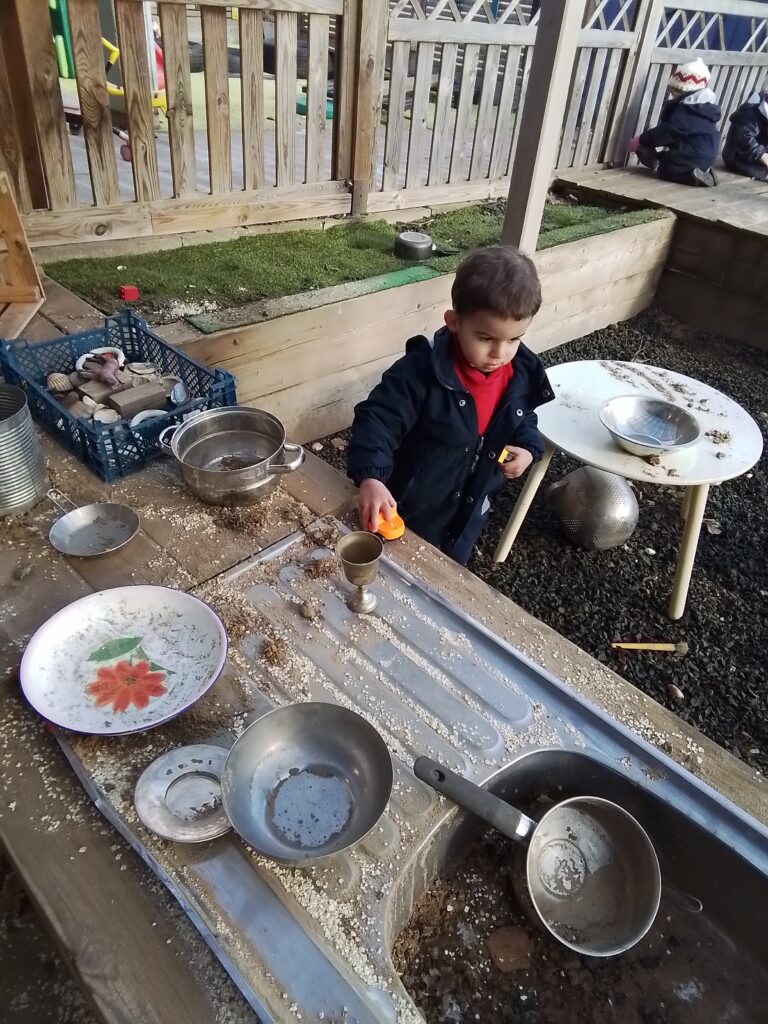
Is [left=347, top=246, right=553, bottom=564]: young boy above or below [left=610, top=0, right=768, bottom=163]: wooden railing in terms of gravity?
below

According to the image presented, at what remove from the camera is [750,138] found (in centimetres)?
638

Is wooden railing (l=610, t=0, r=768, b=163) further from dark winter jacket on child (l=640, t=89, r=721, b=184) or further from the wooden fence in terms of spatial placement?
dark winter jacket on child (l=640, t=89, r=721, b=184)

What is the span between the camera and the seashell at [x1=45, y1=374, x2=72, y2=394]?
2076 millimetres

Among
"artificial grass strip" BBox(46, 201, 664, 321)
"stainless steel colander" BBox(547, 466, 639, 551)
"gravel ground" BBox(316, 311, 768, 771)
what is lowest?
"gravel ground" BBox(316, 311, 768, 771)

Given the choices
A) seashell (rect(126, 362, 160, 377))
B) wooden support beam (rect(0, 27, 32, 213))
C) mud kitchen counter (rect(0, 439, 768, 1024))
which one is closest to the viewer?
mud kitchen counter (rect(0, 439, 768, 1024))

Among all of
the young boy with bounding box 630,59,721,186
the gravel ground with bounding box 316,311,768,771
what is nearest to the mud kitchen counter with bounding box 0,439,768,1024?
the gravel ground with bounding box 316,311,768,771

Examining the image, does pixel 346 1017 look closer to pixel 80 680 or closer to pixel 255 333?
pixel 80 680

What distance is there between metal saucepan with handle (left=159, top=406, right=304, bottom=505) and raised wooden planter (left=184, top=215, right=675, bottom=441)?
1051mm

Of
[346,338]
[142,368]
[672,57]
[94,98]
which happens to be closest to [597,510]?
[346,338]

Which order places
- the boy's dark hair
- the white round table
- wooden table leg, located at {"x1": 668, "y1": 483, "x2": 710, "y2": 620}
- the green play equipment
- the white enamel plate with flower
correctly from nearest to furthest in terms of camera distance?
the white enamel plate with flower < the boy's dark hair < the white round table < wooden table leg, located at {"x1": 668, "y1": 483, "x2": 710, "y2": 620} < the green play equipment

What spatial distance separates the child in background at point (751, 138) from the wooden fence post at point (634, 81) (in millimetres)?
1060

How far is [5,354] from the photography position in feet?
6.67

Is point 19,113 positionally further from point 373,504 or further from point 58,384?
point 373,504

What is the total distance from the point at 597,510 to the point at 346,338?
1474mm
